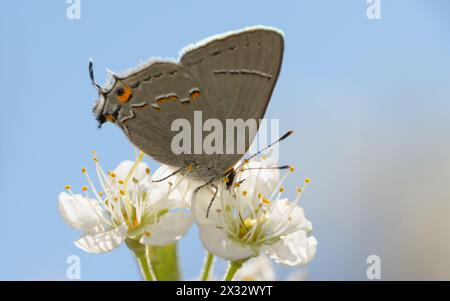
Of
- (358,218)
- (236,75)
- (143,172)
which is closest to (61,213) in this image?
(143,172)

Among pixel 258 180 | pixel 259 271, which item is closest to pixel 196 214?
pixel 258 180

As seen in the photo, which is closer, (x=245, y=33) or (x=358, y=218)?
(x=245, y=33)

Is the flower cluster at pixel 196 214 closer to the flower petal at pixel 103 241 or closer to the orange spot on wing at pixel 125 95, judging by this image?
the flower petal at pixel 103 241

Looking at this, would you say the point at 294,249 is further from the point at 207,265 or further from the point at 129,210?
the point at 129,210

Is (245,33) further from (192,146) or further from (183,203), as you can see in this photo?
(183,203)

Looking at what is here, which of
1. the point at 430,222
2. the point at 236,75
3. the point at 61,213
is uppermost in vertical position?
the point at 236,75
